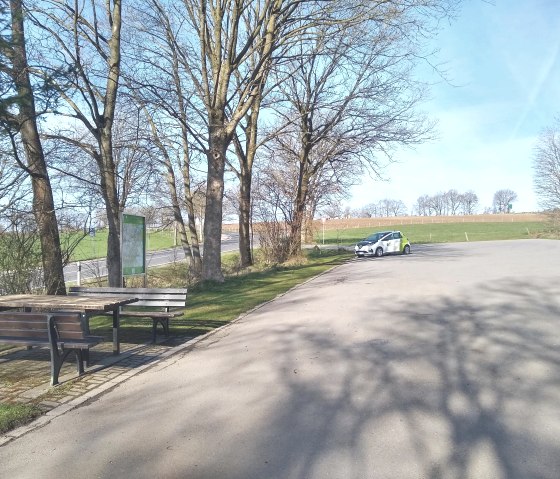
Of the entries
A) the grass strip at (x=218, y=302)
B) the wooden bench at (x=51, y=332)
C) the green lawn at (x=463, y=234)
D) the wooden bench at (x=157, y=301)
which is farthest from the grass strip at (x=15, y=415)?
the green lawn at (x=463, y=234)

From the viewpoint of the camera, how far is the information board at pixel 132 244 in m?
9.88

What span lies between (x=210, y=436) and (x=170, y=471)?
0.63 metres

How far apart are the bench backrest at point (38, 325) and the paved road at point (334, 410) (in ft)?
3.06

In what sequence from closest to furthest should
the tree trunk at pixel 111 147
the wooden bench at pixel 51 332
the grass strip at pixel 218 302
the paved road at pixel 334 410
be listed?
1. the paved road at pixel 334 410
2. the wooden bench at pixel 51 332
3. the grass strip at pixel 218 302
4. the tree trunk at pixel 111 147

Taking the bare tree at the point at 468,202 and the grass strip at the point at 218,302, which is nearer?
the grass strip at the point at 218,302

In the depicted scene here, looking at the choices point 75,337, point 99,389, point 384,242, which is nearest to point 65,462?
point 99,389

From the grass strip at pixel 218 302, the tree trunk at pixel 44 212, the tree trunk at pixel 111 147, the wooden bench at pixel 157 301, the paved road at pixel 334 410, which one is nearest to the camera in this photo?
the paved road at pixel 334 410

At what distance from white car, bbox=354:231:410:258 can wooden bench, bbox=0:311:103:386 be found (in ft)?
77.6

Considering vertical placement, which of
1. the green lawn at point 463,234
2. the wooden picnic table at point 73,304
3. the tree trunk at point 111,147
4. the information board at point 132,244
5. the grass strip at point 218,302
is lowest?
the grass strip at point 218,302

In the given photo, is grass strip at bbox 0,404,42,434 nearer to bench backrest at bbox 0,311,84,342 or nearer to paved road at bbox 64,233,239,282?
bench backrest at bbox 0,311,84,342

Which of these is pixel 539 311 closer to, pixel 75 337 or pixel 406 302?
pixel 406 302

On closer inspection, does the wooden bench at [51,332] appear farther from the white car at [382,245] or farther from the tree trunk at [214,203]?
the white car at [382,245]

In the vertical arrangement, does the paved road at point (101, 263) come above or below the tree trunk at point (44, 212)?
below

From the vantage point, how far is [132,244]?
1025 centimetres
